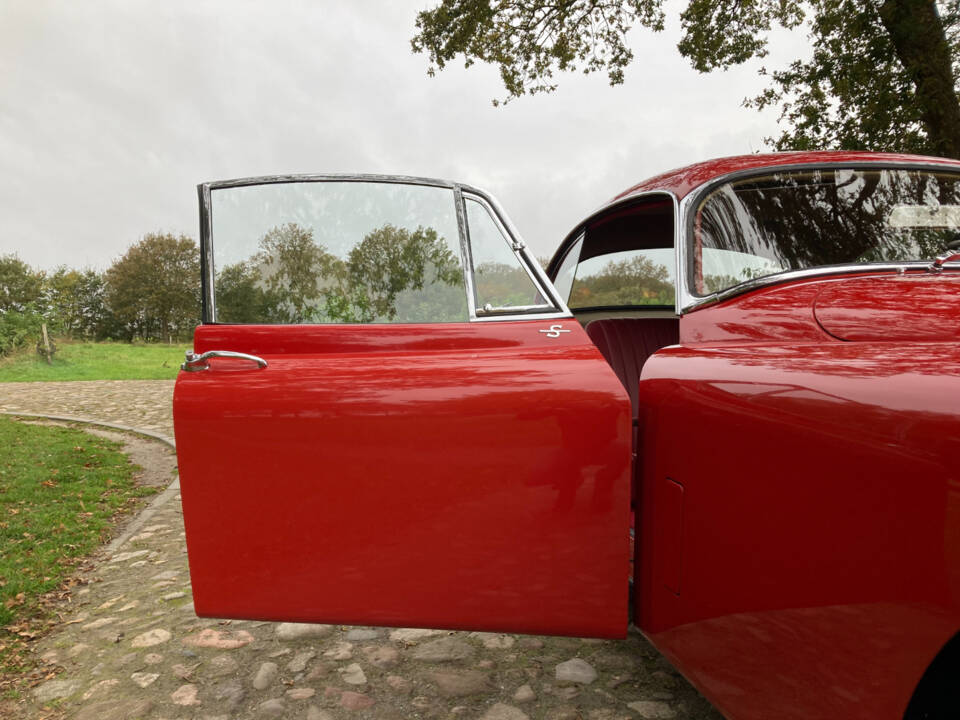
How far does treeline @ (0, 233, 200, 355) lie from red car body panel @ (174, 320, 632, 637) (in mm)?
22864

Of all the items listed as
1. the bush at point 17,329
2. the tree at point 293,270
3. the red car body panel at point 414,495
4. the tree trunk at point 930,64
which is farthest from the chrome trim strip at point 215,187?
the bush at point 17,329

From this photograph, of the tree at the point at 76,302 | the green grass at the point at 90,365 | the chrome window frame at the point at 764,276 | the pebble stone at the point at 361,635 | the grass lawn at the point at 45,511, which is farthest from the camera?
the tree at the point at 76,302

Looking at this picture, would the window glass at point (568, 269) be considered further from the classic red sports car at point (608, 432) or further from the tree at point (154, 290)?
the tree at point (154, 290)

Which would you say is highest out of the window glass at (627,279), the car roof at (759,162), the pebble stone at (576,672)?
the car roof at (759,162)

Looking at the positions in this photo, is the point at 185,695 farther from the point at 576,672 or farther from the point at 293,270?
the point at 293,270

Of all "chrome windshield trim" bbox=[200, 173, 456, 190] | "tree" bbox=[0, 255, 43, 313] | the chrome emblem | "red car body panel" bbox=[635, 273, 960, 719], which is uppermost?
"tree" bbox=[0, 255, 43, 313]

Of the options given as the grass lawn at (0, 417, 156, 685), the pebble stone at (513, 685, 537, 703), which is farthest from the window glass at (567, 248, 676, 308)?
the grass lawn at (0, 417, 156, 685)

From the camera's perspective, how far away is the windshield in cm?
229

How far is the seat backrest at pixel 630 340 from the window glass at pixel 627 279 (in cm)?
15

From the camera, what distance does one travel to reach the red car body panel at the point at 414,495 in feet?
5.34

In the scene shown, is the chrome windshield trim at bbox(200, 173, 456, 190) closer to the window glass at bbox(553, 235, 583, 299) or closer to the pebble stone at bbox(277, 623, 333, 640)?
the window glass at bbox(553, 235, 583, 299)

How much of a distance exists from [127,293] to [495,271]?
30.3 metres

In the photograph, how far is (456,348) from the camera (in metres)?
2.04

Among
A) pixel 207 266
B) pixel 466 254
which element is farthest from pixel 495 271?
pixel 207 266
